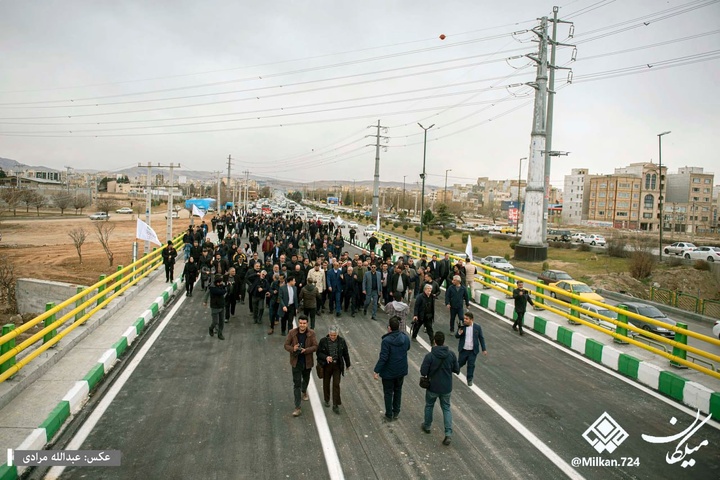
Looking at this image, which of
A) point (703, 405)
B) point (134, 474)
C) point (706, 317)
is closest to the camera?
point (134, 474)

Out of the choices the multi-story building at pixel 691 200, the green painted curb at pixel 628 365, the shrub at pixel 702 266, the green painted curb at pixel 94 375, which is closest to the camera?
the green painted curb at pixel 94 375

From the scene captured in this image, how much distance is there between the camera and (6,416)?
678 centimetres

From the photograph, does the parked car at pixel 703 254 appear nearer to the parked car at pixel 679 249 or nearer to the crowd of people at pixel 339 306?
the parked car at pixel 679 249

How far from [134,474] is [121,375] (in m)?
3.60

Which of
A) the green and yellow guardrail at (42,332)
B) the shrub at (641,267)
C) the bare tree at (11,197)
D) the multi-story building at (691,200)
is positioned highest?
the multi-story building at (691,200)

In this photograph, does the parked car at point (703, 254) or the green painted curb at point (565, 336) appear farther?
the parked car at point (703, 254)

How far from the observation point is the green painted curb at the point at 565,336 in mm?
11453

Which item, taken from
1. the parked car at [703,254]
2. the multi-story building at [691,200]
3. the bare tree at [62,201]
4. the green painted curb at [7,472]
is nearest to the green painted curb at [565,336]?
the green painted curb at [7,472]

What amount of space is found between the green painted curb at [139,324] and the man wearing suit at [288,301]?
11.1 ft

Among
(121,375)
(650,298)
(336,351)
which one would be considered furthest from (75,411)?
(650,298)

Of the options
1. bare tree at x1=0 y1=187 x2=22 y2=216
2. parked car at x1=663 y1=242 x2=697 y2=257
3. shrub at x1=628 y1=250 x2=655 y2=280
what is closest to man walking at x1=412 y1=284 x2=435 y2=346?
shrub at x1=628 y1=250 x2=655 y2=280

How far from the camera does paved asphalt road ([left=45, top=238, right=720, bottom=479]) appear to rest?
603 centimetres

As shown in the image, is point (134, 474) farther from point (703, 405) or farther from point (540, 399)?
point (703, 405)

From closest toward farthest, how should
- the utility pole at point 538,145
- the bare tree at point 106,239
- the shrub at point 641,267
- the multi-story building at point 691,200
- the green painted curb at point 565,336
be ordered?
the green painted curb at point 565,336 < the utility pole at point 538,145 < the bare tree at point 106,239 < the shrub at point 641,267 < the multi-story building at point 691,200
